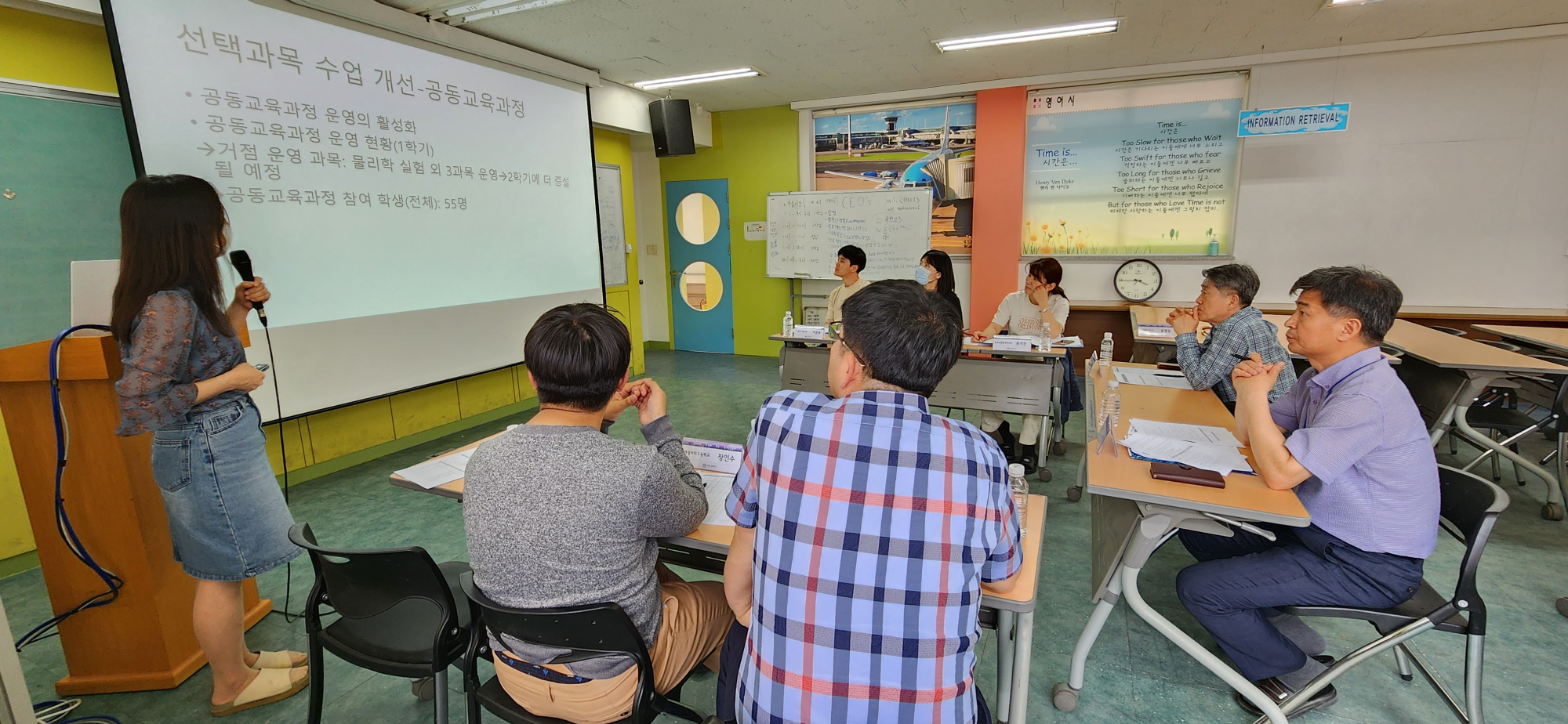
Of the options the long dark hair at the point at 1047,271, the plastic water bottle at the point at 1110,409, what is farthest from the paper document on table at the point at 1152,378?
the long dark hair at the point at 1047,271

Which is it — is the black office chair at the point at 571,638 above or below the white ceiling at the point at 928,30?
below

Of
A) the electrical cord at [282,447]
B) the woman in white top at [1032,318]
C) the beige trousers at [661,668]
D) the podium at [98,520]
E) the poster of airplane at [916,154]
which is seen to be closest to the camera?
the beige trousers at [661,668]

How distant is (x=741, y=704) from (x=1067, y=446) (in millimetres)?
3633

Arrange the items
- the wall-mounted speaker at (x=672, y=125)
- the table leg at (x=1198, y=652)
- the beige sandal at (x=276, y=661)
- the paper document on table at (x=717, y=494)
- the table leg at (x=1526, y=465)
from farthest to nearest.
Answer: the wall-mounted speaker at (x=672, y=125), the table leg at (x=1526, y=465), the beige sandal at (x=276, y=661), the table leg at (x=1198, y=652), the paper document on table at (x=717, y=494)

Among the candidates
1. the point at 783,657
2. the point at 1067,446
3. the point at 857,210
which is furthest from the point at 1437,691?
the point at 857,210

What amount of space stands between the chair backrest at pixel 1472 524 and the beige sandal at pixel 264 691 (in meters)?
3.15

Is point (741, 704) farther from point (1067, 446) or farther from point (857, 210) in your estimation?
point (857, 210)

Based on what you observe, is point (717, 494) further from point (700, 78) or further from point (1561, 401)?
point (700, 78)

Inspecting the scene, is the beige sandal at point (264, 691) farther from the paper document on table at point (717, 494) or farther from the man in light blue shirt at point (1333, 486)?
the man in light blue shirt at point (1333, 486)

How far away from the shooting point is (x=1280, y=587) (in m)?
1.69

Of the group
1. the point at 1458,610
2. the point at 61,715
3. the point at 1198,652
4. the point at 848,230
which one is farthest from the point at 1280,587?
the point at 848,230

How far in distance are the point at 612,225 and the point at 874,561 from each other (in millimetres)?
5963

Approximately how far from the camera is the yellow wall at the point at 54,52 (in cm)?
258

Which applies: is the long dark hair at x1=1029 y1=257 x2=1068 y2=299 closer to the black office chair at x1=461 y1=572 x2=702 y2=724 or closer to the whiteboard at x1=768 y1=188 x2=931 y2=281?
the whiteboard at x1=768 y1=188 x2=931 y2=281
